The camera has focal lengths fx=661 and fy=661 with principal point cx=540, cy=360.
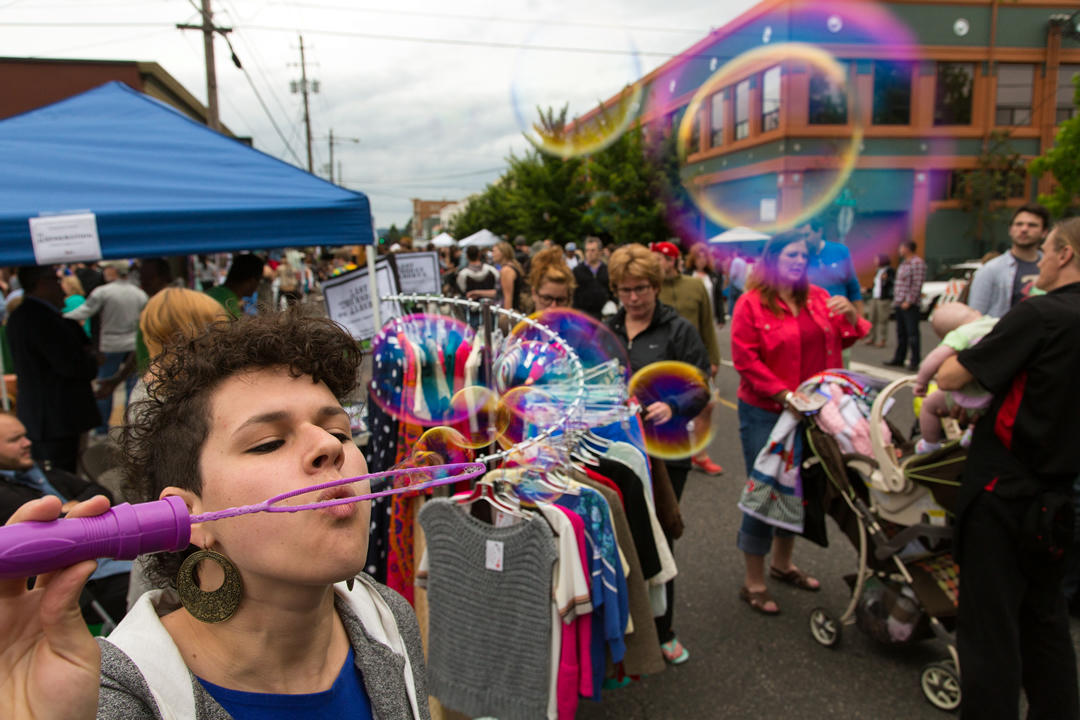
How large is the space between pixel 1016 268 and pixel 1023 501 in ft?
12.2

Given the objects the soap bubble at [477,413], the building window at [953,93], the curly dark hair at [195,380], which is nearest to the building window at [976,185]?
the building window at [953,93]

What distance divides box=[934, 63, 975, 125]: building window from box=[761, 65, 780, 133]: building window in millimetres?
6166

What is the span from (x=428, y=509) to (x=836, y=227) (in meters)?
22.7

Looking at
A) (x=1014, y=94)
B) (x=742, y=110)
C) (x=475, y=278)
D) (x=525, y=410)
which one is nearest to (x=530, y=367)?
(x=525, y=410)

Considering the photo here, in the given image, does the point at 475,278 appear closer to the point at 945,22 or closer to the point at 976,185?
the point at 976,185

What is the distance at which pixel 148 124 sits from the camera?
4.79 metres

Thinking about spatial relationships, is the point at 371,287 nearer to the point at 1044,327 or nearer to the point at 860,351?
the point at 1044,327

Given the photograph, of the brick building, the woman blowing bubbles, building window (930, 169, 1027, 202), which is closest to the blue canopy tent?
the woman blowing bubbles

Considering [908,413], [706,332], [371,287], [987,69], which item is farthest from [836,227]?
[371,287]

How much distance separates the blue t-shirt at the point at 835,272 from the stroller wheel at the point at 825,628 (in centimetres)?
207

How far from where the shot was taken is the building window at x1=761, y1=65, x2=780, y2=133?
25516mm

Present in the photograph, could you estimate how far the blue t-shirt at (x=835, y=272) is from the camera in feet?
14.5

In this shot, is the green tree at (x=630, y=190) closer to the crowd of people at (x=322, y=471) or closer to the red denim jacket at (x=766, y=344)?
the crowd of people at (x=322, y=471)

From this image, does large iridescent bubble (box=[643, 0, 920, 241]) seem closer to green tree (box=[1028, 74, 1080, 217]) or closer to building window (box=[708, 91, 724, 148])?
building window (box=[708, 91, 724, 148])
